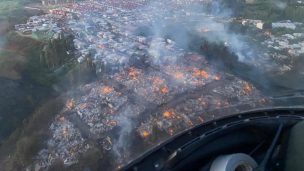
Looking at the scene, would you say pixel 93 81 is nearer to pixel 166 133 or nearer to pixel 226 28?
pixel 166 133

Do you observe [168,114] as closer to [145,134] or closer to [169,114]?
[169,114]

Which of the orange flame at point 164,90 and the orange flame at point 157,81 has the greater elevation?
the orange flame at point 157,81

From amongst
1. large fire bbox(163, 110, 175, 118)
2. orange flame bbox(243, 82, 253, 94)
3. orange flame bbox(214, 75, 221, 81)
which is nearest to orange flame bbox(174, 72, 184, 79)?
orange flame bbox(214, 75, 221, 81)

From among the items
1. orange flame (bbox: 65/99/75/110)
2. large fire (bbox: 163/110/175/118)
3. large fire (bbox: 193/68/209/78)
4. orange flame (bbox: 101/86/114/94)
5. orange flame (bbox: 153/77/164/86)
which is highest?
large fire (bbox: 193/68/209/78)

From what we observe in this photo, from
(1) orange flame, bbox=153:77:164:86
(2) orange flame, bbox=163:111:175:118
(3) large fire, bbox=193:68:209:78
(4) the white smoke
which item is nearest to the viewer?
(4) the white smoke

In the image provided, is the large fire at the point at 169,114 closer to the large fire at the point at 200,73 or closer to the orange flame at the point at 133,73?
the orange flame at the point at 133,73

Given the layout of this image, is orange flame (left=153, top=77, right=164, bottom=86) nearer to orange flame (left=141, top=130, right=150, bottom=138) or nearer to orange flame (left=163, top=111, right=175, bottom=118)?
orange flame (left=163, top=111, right=175, bottom=118)

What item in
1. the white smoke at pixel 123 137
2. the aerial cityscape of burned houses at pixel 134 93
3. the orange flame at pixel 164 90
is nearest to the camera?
the white smoke at pixel 123 137

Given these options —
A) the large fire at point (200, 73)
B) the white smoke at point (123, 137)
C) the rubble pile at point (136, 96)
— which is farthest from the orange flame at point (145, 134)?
the large fire at point (200, 73)

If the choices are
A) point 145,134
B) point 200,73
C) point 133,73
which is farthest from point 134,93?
point 200,73
